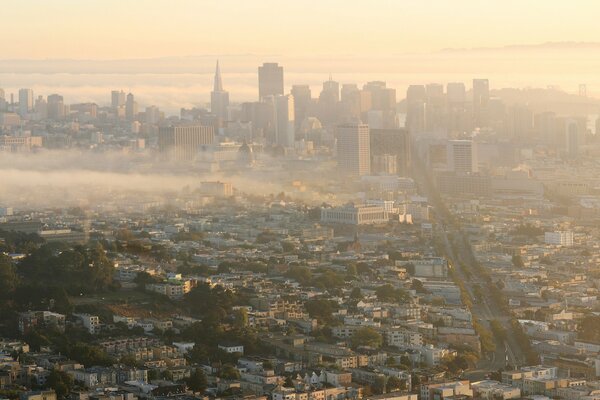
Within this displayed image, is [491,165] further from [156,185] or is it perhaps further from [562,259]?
[562,259]

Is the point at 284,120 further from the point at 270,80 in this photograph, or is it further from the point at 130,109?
the point at 130,109

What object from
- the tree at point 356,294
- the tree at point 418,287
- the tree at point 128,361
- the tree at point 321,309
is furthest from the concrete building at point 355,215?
the tree at point 128,361

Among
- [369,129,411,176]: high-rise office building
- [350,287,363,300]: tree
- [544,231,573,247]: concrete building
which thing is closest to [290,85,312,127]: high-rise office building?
[369,129,411,176]: high-rise office building

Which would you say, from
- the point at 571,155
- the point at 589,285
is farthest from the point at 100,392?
the point at 571,155

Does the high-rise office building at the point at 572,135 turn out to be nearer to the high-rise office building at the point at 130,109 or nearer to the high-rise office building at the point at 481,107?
the high-rise office building at the point at 481,107

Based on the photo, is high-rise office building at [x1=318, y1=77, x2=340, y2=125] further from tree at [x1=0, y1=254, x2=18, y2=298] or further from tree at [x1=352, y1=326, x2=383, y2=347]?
tree at [x1=352, y1=326, x2=383, y2=347]
